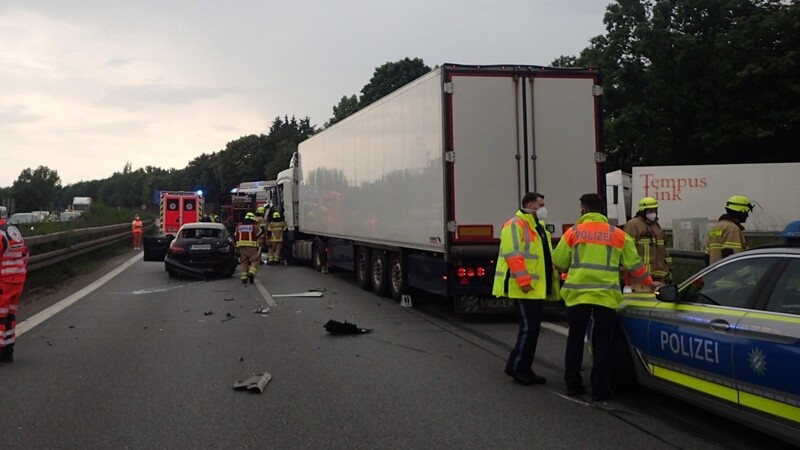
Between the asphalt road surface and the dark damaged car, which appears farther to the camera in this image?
the dark damaged car

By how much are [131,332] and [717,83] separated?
36.9 metres

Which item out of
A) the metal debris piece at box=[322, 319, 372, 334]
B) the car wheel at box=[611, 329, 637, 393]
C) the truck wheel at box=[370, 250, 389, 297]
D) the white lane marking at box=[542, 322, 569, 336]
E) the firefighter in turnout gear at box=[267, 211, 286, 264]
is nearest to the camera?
the car wheel at box=[611, 329, 637, 393]

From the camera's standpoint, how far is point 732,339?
16.6 feet

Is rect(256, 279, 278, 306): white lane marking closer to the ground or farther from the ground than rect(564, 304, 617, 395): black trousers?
closer to the ground

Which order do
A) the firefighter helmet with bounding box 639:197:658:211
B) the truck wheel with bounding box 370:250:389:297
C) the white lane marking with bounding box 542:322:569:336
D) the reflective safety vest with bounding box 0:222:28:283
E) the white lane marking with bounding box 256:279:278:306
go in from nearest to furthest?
the reflective safety vest with bounding box 0:222:28:283 → the firefighter helmet with bounding box 639:197:658:211 → the white lane marking with bounding box 542:322:569:336 → the white lane marking with bounding box 256:279:278:306 → the truck wheel with bounding box 370:250:389:297

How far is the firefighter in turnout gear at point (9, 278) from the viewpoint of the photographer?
→ 7.83m

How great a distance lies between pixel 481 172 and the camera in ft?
35.3

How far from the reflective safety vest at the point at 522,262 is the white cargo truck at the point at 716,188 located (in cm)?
2070

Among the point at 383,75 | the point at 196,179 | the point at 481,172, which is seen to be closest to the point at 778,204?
the point at 481,172

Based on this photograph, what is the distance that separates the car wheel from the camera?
6465 millimetres

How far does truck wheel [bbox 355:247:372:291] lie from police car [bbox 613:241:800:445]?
922cm

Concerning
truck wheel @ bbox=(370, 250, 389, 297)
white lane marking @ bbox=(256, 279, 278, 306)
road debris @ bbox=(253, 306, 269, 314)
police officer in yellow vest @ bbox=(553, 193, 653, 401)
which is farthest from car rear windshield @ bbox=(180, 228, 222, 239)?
police officer in yellow vest @ bbox=(553, 193, 653, 401)

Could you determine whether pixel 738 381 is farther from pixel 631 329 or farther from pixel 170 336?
pixel 170 336

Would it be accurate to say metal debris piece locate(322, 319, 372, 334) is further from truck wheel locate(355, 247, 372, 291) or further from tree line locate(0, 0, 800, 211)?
tree line locate(0, 0, 800, 211)
